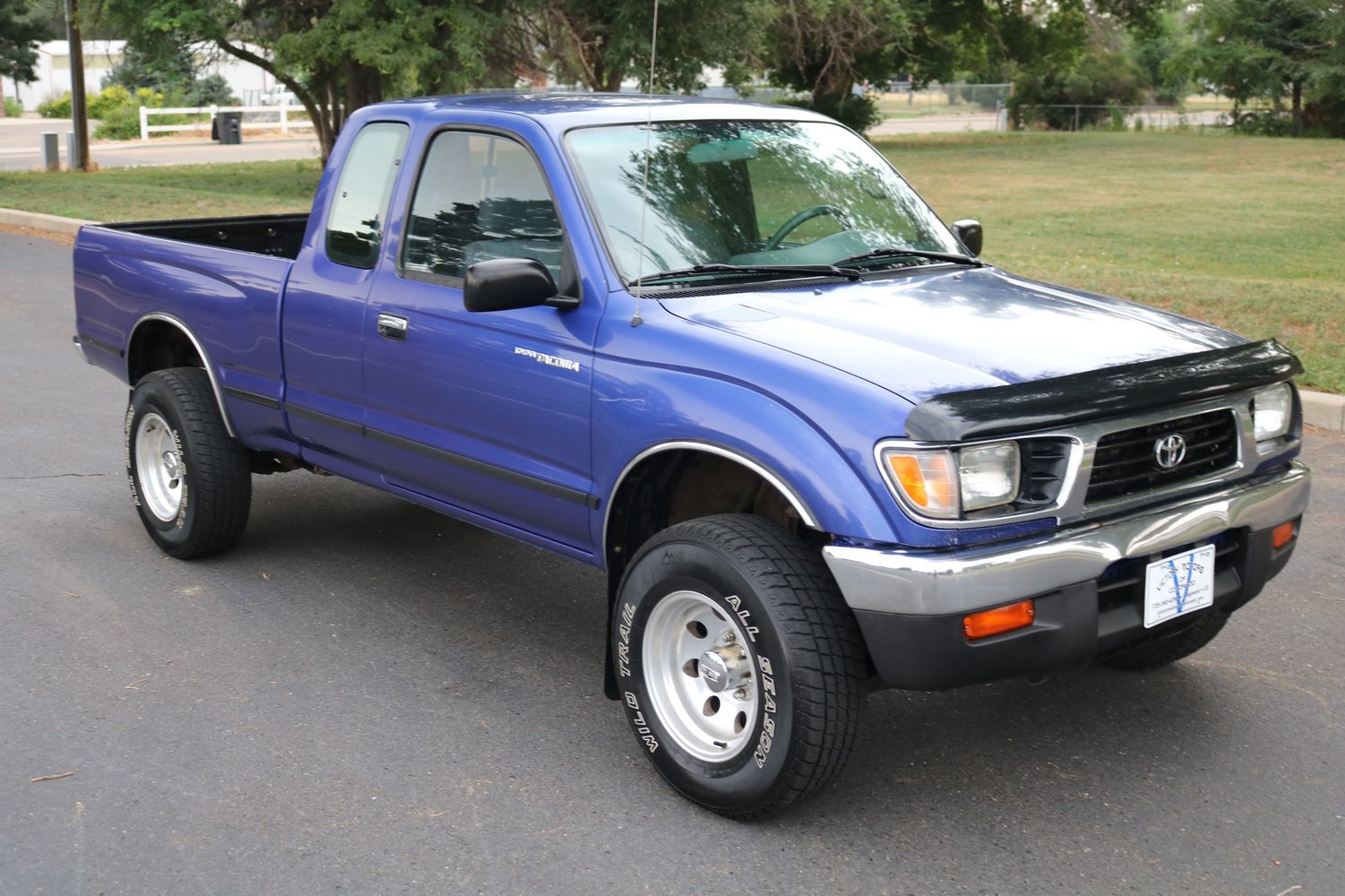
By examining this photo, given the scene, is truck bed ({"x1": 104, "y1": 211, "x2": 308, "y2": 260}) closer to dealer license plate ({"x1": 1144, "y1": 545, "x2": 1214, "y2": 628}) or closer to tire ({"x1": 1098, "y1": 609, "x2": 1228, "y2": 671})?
tire ({"x1": 1098, "y1": 609, "x2": 1228, "y2": 671})

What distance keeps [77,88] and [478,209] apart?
2482 centimetres

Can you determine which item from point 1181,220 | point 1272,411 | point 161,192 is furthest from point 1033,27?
point 1272,411

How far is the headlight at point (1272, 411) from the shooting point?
162 inches

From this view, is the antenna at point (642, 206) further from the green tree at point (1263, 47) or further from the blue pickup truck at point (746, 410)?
the green tree at point (1263, 47)

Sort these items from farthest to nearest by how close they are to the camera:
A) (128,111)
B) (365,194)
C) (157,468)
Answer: (128,111), (157,468), (365,194)

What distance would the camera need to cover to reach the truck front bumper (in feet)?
11.3

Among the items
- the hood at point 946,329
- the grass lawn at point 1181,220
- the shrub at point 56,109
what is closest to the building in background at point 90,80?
the shrub at point 56,109

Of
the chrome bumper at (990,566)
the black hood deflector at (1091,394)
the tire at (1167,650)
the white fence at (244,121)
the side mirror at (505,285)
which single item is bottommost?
the tire at (1167,650)

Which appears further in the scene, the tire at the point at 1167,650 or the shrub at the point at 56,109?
the shrub at the point at 56,109

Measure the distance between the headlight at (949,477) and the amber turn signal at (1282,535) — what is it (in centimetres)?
105

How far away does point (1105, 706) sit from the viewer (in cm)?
459

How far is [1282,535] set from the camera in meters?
4.16

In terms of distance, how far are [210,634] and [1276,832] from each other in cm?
353

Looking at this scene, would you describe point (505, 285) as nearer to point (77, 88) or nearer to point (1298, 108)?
point (77, 88)
